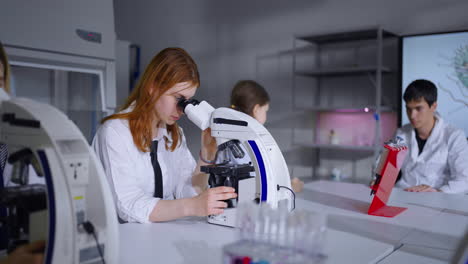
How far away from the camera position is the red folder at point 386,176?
1.77 meters

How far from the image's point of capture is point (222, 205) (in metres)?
1.50

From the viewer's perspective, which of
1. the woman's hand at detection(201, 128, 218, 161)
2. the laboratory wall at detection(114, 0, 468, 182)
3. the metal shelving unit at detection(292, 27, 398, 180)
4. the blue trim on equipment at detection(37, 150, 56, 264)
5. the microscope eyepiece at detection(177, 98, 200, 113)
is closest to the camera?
the blue trim on equipment at detection(37, 150, 56, 264)

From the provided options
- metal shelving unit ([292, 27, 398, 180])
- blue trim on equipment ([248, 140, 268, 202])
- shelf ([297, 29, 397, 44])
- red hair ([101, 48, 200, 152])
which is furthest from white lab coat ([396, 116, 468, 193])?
red hair ([101, 48, 200, 152])

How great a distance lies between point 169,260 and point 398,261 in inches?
25.9

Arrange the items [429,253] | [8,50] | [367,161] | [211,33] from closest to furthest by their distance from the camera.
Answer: [429,253]
[8,50]
[367,161]
[211,33]

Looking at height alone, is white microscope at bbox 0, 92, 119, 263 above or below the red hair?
below

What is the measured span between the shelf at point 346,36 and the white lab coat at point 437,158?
1.00 meters

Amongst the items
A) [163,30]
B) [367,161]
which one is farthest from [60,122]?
[163,30]

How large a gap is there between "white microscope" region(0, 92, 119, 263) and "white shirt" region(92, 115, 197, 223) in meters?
0.49

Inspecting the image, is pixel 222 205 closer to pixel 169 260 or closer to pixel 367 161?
pixel 169 260

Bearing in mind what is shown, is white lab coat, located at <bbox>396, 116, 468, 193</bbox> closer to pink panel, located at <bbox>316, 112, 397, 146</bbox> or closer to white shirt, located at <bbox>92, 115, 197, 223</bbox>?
pink panel, located at <bbox>316, 112, 397, 146</bbox>

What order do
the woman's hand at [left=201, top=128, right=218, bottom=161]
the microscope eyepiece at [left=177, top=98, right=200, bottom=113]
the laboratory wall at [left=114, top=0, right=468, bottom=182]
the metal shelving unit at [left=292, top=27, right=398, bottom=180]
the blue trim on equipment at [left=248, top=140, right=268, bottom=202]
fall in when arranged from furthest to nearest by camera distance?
1. the laboratory wall at [left=114, top=0, right=468, bottom=182]
2. the metal shelving unit at [left=292, top=27, right=398, bottom=180]
3. the woman's hand at [left=201, top=128, right=218, bottom=161]
4. the microscope eyepiece at [left=177, top=98, right=200, bottom=113]
5. the blue trim on equipment at [left=248, top=140, right=268, bottom=202]

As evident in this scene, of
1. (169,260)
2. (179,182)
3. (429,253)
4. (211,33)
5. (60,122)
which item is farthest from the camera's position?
(211,33)

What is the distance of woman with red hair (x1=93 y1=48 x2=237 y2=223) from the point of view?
1.52 meters
